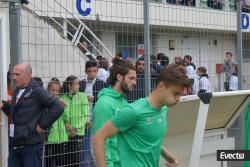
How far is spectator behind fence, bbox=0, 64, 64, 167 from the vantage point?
5.78 m

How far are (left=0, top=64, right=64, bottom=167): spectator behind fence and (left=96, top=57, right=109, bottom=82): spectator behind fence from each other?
203 centimetres

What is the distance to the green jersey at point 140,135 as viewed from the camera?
3.61 metres

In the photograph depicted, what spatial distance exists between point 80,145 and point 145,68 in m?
1.40

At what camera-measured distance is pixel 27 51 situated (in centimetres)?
638

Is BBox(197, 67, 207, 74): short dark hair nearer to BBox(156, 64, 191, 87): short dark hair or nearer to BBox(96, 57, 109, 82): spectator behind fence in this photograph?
BBox(96, 57, 109, 82): spectator behind fence

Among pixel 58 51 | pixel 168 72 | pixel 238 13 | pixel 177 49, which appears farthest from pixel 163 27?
pixel 168 72

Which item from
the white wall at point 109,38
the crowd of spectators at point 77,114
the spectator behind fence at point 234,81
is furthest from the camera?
the spectator behind fence at point 234,81

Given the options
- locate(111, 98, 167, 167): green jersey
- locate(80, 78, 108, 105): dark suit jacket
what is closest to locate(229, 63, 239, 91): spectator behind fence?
locate(80, 78, 108, 105): dark suit jacket

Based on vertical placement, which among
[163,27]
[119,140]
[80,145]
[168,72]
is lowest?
[80,145]

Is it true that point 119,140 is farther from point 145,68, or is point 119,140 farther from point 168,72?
point 145,68

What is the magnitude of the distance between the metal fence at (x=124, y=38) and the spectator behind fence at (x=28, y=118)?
38 cm

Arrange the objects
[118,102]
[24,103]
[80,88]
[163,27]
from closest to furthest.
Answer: [118,102]
[24,103]
[80,88]
[163,27]

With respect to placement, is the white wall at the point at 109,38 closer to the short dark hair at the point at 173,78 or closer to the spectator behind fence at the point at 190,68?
the spectator behind fence at the point at 190,68

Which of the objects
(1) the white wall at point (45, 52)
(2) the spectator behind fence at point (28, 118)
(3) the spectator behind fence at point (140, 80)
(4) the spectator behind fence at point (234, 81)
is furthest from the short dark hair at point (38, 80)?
(4) the spectator behind fence at point (234, 81)
